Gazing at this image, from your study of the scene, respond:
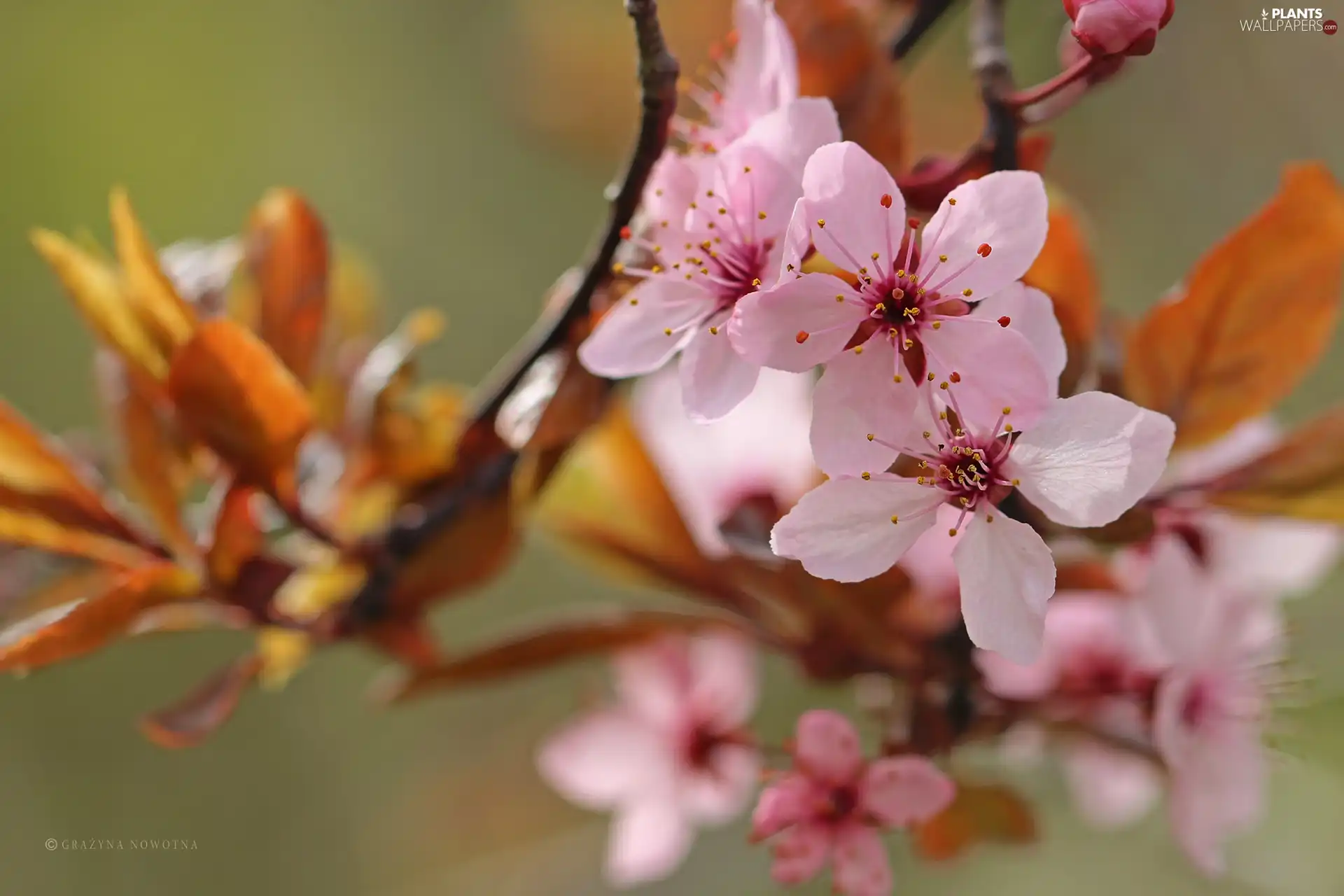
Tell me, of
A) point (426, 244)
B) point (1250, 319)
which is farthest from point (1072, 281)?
point (426, 244)

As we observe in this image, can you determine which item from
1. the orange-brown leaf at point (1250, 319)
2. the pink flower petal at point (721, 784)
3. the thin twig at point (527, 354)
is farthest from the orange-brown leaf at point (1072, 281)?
the pink flower petal at point (721, 784)

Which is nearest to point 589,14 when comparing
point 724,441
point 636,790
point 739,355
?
point 724,441

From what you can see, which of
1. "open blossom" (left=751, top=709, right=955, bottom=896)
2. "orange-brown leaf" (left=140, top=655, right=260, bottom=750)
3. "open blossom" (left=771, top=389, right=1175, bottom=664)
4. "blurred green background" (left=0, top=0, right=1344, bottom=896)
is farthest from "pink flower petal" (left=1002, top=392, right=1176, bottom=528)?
"blurred green background" (left=0, top=0, right=1344, bottom=896)

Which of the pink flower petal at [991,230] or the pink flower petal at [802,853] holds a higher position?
the pink flower petal at [991,230]

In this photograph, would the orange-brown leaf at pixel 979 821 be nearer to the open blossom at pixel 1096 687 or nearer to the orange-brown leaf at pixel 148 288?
the open blossom at pixel 1096 687

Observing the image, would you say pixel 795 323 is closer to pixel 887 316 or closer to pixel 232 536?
pixel 887 316

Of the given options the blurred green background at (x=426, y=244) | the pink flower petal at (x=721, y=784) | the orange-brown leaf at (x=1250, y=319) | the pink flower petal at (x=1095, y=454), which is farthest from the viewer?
the blurred green background at (x=426, y=244)

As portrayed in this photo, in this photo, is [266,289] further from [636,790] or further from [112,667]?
[112,667]

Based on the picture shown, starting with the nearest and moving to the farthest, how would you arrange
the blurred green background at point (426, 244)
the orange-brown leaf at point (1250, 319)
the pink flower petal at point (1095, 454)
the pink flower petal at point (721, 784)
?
the pink flower petal at point (1095, 454), the orange-brown leaf at point (1250, 319), the pink flower petal at point (721, 784), the blurred green background at point (426, 244)
